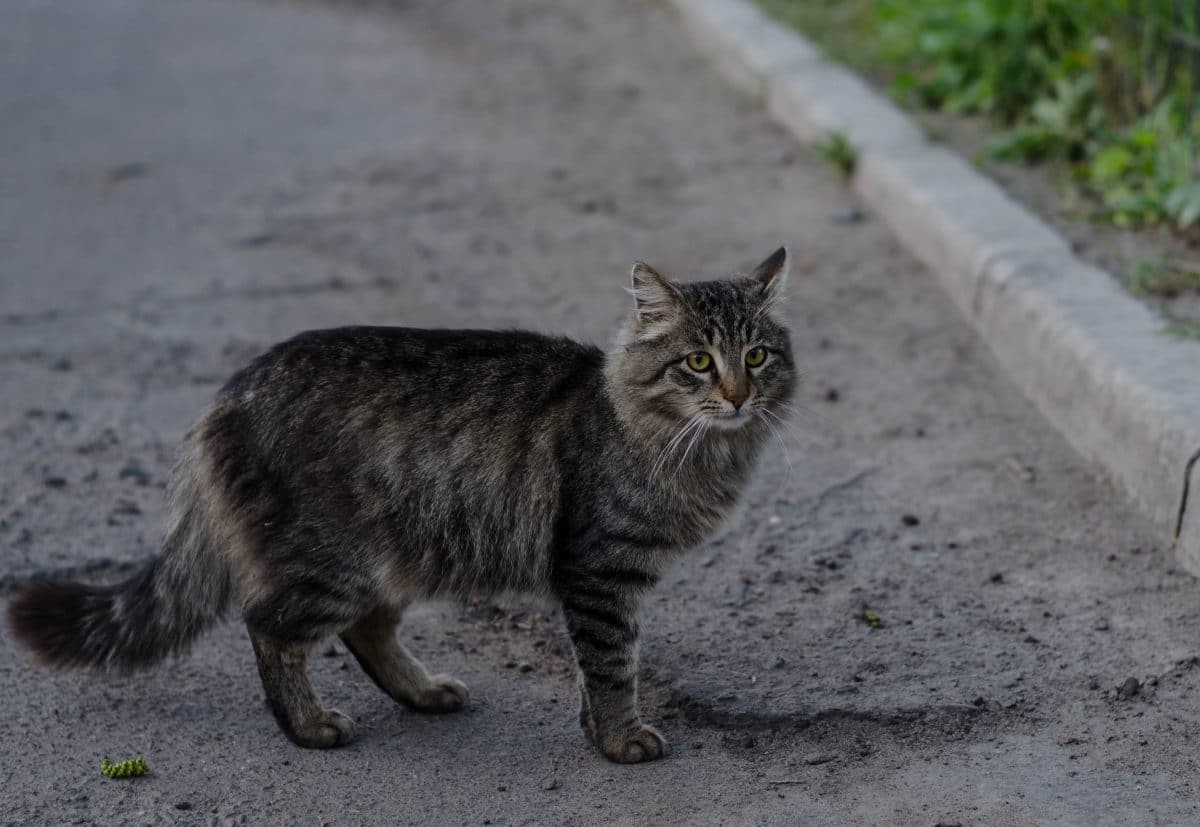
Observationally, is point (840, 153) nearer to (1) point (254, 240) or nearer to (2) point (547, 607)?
(1) point (254, 240)

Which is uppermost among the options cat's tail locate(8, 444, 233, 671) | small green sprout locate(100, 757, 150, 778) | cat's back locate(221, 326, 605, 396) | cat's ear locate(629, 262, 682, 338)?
cat's ear locate(629, 262, 682, 338)

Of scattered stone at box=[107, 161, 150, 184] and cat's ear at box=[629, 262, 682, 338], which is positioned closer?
cat's ear at box=[629, 262, 682, 338]

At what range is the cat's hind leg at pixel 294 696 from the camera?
3.58 metres

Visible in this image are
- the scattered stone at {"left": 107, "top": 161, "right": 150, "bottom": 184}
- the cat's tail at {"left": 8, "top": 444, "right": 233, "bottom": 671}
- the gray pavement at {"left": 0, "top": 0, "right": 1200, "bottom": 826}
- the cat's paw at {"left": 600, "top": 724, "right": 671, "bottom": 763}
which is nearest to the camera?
the gray pavement at {"left": 0, "top": 0, "right": 1200, "bottom": 826}

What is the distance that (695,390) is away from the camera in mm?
3732

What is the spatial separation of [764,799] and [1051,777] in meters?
0.68

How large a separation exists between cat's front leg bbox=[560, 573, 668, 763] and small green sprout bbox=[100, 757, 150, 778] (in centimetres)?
112

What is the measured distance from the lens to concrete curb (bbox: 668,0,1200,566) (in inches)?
172

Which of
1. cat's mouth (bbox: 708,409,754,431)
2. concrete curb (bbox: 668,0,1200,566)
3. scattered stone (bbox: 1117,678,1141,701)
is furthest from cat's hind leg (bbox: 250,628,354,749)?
concrete curb (bbox: 668,0,1200,566)

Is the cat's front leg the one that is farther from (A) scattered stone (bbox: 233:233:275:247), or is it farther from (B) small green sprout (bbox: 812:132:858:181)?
(B) small green sprout (bbox: 812:132:858:181)

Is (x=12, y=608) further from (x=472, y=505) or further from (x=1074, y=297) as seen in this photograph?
(x=1074, y=297)

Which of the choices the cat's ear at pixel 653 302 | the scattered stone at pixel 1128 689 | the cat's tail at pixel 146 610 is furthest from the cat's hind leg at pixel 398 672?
the scattered stone at pixel 1128 689

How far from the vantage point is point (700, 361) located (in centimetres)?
375

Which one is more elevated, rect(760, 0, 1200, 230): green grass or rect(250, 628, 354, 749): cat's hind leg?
rect(760, 0, 1200, 230): green grass
